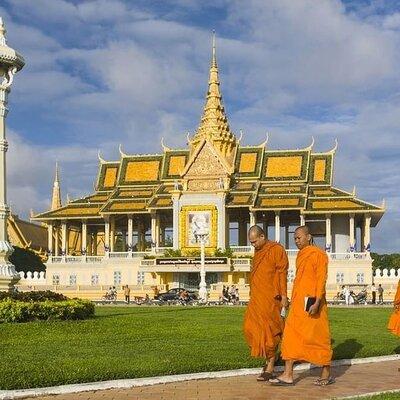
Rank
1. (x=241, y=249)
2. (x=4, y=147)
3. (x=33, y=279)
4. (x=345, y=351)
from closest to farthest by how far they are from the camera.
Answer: (x=345, y=351), (x=4, y=147), (x=241, y=249), (x=33, y=279)

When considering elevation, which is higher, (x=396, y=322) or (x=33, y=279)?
(x=396, y=322)

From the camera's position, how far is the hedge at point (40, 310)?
51.6ft

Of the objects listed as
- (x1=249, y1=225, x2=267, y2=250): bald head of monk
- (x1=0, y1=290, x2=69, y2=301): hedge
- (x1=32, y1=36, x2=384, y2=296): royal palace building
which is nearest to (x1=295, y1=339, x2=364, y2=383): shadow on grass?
(x1=249, y1=225, x2=267, y2=250): bald head of monk

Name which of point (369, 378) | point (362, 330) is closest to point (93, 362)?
point (369, 378)

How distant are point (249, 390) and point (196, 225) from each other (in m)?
41.0

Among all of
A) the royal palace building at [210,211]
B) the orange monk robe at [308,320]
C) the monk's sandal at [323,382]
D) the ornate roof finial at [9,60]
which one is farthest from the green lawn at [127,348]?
the royal palace building at [210,211]

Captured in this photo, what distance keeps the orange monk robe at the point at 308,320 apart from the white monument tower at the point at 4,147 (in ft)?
36.2

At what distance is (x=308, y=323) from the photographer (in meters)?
8.52

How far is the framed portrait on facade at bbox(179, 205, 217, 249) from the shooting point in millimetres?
49219

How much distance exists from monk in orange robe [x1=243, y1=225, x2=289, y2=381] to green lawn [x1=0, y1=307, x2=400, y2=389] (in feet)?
3.37

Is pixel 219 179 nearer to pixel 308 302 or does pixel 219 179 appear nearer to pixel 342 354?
pixel 342 354

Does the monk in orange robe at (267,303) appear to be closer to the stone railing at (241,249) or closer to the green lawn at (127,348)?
the green lawn at (127,348)

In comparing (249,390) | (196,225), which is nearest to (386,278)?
(196,225)

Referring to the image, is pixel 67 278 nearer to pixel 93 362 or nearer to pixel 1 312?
pixel 1 312
